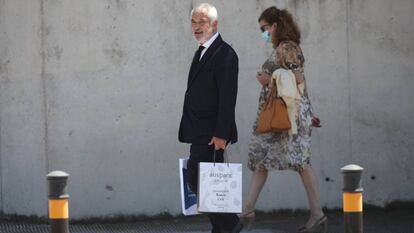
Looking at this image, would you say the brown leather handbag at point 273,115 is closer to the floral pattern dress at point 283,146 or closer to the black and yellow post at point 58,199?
the floral pattern dress at point 283,146

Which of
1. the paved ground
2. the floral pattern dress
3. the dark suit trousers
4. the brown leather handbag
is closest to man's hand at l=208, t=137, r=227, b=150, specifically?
the dark suit trousers

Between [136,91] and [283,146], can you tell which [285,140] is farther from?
[136,91]

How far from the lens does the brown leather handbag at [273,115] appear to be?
299 inches

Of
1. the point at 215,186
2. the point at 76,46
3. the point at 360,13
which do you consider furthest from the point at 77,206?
the point at 360,13

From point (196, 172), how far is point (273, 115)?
2.99 feet

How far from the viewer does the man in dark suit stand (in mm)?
6973

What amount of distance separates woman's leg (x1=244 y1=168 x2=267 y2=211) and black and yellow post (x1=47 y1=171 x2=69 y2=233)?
2046 millimetres

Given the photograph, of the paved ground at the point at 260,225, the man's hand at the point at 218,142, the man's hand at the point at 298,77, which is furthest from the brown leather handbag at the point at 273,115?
the paved ground at the point at 260,225

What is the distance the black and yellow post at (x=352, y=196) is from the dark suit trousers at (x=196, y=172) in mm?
1059

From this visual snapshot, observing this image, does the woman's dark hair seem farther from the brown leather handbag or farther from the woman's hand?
the brown leather handbag

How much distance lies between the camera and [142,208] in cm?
889

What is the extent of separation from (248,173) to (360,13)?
6.00 feet

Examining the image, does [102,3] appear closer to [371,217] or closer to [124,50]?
[124,50]

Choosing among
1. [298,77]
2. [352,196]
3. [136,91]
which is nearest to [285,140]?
[298,77]
